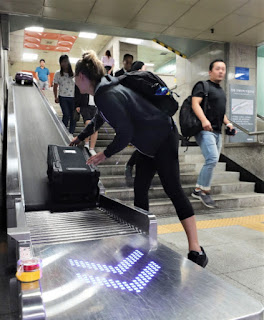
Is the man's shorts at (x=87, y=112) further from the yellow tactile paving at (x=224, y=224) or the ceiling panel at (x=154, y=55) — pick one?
the ceiling panel at (x=154, y=55)

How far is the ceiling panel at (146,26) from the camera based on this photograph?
655cm

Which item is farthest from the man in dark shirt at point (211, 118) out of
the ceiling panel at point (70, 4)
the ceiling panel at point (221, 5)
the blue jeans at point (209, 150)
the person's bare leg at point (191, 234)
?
the ceiling panel at point (70, 4)

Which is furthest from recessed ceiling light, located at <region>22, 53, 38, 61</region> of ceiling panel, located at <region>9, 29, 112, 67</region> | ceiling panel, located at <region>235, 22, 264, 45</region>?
ceiling panel, located at <region>235, 22, 264, 45</region>

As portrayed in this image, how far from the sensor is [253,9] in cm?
577

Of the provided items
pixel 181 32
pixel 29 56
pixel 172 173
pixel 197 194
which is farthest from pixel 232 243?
pixel 29 56

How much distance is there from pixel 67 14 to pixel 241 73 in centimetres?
428

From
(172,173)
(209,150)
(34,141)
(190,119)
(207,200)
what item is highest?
(190,119)

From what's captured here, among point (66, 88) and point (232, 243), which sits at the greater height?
point (66, 88)

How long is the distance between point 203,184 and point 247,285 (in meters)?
2.32

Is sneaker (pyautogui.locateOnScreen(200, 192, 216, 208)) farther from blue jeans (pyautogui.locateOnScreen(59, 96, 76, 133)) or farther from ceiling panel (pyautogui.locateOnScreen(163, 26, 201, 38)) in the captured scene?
ceiling panel (pyautogui.locateOnScreen(163, 26, 201, 38))

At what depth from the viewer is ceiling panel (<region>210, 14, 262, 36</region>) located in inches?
241

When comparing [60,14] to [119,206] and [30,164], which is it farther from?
[119,206]

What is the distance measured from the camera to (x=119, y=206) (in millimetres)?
2752

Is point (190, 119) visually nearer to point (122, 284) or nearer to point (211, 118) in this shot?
point (211, 118)
